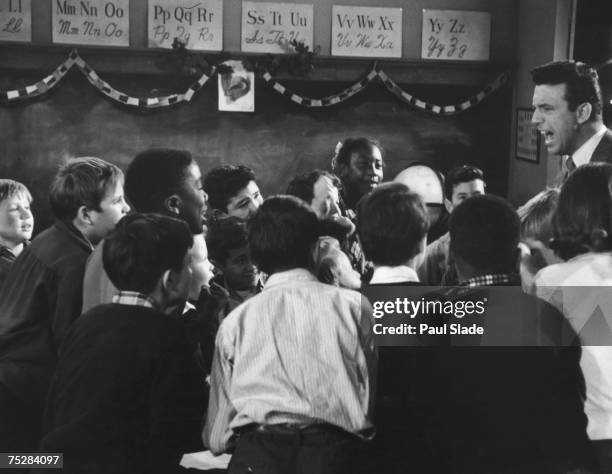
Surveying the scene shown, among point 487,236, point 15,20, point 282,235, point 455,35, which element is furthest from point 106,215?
point 455,35

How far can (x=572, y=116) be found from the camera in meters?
2.40

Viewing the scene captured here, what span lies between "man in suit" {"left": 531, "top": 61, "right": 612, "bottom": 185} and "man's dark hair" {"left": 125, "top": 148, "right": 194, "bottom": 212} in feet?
3.74

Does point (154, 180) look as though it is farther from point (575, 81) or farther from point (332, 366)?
point (575, 81)

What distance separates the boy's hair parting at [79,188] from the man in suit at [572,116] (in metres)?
1.35

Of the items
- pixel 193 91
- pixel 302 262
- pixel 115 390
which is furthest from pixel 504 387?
pixel 193 91

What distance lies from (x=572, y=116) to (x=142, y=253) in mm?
1494

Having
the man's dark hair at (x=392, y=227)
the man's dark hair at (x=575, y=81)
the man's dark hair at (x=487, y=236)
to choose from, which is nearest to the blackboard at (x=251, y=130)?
the man's dark hair at (x=575, y=81)

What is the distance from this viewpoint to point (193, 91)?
5098 millimetres

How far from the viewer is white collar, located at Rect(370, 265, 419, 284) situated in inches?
65.2

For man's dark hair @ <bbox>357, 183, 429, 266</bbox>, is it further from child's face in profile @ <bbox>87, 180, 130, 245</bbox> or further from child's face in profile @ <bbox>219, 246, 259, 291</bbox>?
child's face in profile @ <bbox>87, 180, 130, 245</bbox>

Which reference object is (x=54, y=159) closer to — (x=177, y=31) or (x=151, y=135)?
(x=151, y=135)

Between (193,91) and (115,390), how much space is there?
153 inches

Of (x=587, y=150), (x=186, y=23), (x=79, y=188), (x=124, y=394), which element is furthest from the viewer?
(x=186, y=23)

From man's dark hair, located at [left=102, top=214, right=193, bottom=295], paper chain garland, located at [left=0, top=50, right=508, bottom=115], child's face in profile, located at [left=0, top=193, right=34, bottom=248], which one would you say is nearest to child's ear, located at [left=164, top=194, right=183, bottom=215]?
man's dark hair, located at [left=102, top=214, right=193, bottom=295]
